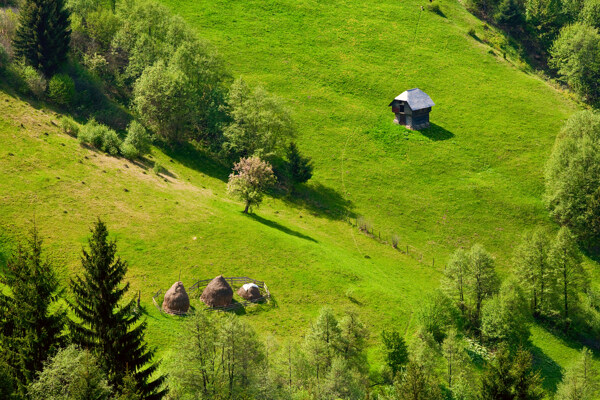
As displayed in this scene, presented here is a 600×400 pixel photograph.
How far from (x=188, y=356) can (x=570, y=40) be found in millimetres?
128903

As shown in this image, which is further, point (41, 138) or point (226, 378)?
point (41, 138)

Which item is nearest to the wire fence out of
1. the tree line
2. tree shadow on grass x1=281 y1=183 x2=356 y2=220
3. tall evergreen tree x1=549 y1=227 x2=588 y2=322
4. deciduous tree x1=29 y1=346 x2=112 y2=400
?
tree shadow on grass x1=281 y1=183 x2=356 y2=220

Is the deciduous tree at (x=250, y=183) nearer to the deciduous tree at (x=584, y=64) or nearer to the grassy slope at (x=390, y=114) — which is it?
the grassy slope at (x=390, y=114)

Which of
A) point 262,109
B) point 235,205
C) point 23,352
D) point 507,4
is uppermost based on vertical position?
point 507,4

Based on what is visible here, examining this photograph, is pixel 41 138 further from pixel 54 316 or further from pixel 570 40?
pixel 570 40

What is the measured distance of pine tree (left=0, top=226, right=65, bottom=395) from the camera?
34562 mm

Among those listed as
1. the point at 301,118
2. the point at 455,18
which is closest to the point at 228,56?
the point at 301,118

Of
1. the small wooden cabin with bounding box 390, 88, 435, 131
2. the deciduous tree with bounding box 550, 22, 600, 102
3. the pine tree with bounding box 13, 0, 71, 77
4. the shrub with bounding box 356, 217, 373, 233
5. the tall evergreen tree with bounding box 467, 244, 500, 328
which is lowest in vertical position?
the shrub with bounding box 356, 217, 373, 233

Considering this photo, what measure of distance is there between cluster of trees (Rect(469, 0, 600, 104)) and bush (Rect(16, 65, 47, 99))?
371 ft

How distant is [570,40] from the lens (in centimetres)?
13425

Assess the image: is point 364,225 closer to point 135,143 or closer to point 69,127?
point 135,143

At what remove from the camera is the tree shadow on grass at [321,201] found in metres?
91.6

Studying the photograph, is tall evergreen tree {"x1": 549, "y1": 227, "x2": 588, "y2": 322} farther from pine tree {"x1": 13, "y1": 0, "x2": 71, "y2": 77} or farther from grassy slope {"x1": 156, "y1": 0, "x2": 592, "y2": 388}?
pine tree {"x1": 13, "y1": 0, "x2": 71, "y2": 77}

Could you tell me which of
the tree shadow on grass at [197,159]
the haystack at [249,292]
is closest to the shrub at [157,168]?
the tree shadow on grass at [197,159]
